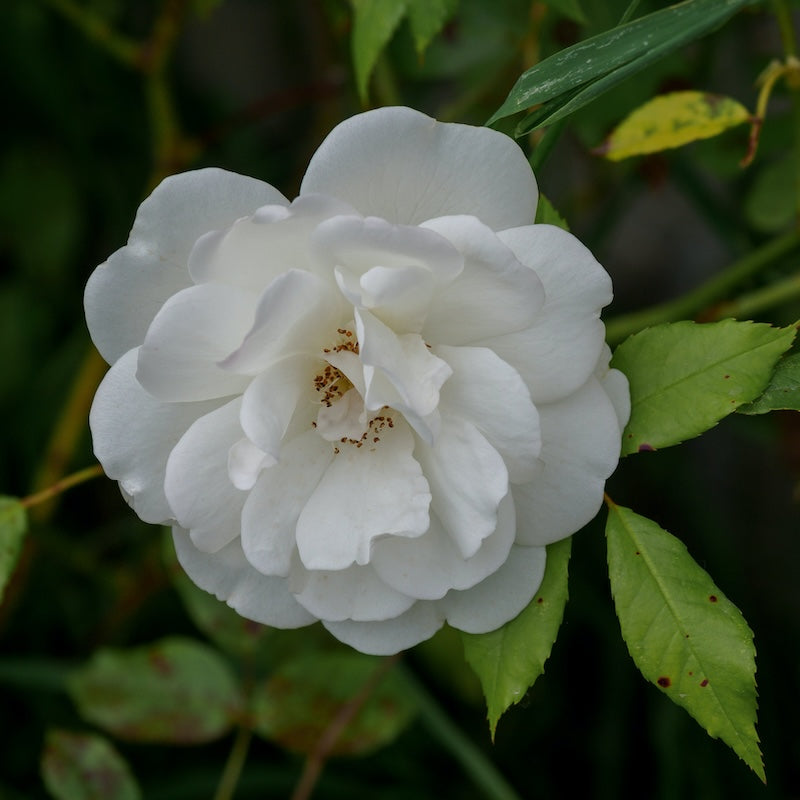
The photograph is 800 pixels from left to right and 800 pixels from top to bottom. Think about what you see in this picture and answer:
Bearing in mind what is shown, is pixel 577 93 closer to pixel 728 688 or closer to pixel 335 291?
pixel 335 291

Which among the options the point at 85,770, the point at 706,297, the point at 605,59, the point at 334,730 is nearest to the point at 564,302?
the point at 605,59

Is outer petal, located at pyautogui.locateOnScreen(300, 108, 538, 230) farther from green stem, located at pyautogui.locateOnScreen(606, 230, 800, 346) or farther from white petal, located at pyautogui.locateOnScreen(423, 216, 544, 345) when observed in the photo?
green stem, located at pyautogui.locateOnScreen(606, 230, 800, 346)

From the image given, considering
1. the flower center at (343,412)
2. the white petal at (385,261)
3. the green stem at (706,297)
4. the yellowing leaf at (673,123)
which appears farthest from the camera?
the green stem at (706,297)

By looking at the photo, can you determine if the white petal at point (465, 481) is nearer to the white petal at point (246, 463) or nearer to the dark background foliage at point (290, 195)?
the white petal at point (246, 463)

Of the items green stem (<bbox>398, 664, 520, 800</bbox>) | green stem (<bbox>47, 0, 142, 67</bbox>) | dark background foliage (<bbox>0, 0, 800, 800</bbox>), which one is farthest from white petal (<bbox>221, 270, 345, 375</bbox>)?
green stem (<bbox>47, 0, 142, 67</bbox>)

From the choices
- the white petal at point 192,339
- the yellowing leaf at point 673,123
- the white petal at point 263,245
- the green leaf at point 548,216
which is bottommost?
the yellowing leaf at point 673,123

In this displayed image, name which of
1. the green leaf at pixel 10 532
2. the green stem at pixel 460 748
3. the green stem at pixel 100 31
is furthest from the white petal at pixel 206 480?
the green stem at pixel 100 31

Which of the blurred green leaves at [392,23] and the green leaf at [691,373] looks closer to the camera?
the green leaf at [691,373]

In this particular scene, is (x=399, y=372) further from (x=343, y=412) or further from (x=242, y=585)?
(x=242, y=585)
